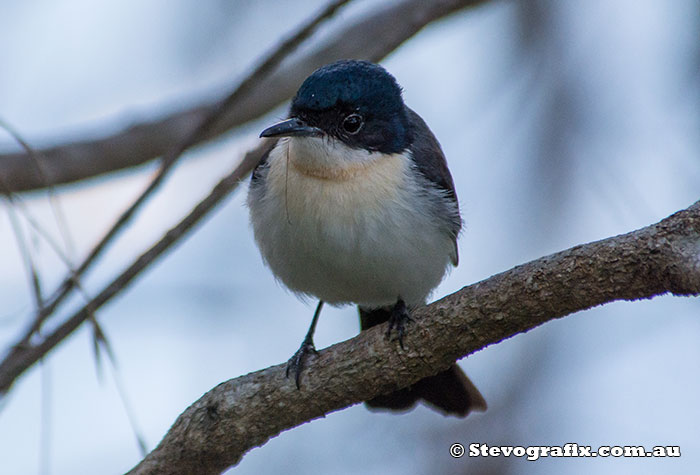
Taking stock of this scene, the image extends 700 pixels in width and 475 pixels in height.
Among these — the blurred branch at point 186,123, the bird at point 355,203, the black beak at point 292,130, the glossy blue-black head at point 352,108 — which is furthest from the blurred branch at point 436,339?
the blurred branch at point 186,123

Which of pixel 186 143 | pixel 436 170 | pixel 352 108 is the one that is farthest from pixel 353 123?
pixel 186 143

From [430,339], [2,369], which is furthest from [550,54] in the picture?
[2,369]

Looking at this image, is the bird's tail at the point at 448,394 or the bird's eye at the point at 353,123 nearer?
the bird's eye at the point at 353,123

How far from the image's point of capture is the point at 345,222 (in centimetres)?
430

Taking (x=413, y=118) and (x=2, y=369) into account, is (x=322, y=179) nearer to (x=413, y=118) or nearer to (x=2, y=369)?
(x=413, y=118)

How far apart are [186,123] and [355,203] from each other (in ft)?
7.48

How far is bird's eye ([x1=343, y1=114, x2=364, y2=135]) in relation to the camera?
458 cm

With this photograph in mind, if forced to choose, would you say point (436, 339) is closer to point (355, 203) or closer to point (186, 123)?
point (355, 203)

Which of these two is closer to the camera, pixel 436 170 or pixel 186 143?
pixel 186 143

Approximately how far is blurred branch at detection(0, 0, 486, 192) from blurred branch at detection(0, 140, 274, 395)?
1318 mm

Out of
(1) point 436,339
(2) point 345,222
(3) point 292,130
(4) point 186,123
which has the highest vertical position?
(4) point 186,123

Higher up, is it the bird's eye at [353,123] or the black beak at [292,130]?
the bird's eye at [353,123]

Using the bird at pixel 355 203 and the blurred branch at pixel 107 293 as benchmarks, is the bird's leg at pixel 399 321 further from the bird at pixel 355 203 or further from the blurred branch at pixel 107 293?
the blurred branch at pixel 107 293

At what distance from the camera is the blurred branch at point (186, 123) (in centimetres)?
583
